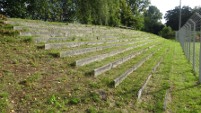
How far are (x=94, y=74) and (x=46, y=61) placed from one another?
125 centimetres

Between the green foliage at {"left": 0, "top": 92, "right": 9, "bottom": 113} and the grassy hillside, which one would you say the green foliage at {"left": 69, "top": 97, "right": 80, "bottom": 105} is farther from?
the green foliage at {"left": 0, "top": 92, "right": 9, "bottom": 113}

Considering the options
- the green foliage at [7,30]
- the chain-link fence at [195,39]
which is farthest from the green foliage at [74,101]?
the chain-link fence at [195,39]

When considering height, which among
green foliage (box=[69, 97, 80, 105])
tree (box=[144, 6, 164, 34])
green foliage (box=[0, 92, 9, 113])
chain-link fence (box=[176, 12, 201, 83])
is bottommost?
green foliage (box=[69, 97, 80, 105])

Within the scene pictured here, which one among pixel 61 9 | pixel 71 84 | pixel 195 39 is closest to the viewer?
pixel 71 84

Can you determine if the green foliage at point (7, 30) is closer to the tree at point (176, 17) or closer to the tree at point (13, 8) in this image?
the tree at point (13, 8)

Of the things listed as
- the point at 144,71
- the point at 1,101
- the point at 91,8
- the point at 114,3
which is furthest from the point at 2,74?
the point at 114,3

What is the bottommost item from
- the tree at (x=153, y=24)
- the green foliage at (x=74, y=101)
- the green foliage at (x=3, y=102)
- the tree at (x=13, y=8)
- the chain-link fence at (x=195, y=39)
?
the green foliage at (x=74, y=101)

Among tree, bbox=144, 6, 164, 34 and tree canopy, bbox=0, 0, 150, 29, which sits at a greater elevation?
tree, bbox=144, 6, 164, 34

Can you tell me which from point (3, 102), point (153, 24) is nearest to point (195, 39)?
point (3, 102)

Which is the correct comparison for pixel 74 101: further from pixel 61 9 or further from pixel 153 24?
pixel 153 24

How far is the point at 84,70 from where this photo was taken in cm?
664

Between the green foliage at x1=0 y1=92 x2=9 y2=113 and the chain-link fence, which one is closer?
the green foliage at x1=0 y1=92 x2=9 y2=113

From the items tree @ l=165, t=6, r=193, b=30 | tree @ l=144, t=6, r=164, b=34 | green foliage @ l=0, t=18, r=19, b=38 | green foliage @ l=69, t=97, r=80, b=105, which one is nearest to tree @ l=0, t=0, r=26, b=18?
green foliage @ l=0, t=18, r=19, b=38

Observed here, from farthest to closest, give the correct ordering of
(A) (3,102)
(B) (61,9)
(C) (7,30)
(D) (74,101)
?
(B) (61,9), (C) (7,30), (D) (74,101), (A) (3,102)
